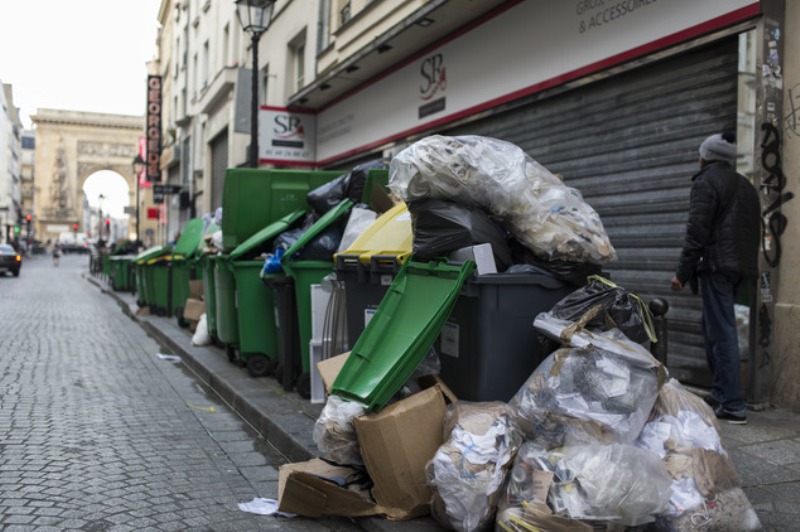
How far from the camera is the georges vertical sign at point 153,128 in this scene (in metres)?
37.8

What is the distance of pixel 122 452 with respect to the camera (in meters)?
4.68

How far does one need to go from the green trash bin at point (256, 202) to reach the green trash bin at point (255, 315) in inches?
28.3

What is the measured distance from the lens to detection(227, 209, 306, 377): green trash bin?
6.89 metres

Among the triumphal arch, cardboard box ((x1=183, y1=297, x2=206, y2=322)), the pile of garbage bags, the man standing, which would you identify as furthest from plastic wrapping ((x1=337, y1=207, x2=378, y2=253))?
the triumphal arch

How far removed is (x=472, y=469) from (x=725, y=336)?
2524 millimetres

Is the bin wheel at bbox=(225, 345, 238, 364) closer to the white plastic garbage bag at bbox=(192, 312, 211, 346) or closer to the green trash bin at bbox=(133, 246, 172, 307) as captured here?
the white plastic garbage bag at bbox=(192, 312, 211, 346)

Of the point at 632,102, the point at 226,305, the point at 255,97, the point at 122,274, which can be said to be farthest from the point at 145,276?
the point at 632,102

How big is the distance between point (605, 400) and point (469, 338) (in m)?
0.91

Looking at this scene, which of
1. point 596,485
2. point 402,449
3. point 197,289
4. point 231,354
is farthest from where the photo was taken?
point 197,289

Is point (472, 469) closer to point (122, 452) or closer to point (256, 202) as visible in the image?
point (122, 452)

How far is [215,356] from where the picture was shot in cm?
831

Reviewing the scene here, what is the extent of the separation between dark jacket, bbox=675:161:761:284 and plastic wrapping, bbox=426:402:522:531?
2263mm

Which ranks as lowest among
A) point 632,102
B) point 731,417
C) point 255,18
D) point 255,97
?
point 731,417

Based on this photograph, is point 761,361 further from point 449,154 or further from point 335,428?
point 335,428
